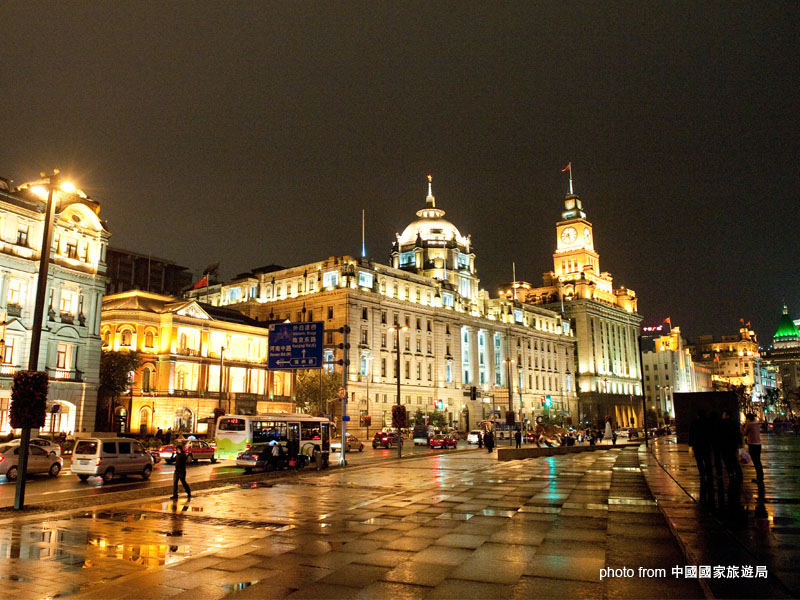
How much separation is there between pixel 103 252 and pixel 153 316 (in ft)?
38.9

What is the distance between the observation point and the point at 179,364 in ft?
A: 220

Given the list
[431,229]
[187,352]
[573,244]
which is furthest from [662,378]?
[187,352]

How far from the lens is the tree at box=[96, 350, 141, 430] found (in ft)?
189

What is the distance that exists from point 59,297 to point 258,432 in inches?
1001

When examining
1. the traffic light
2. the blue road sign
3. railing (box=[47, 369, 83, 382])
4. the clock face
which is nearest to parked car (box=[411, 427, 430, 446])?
the traffic light

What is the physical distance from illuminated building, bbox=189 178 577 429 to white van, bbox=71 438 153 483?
41.1m

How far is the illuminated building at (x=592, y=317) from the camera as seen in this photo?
14550 centimetres

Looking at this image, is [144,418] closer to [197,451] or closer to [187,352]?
[187,352]

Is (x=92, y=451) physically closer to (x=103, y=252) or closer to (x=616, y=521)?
(x=616, y=521)

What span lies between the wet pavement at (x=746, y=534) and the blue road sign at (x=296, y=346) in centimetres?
2169

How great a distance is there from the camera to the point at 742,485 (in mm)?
19281

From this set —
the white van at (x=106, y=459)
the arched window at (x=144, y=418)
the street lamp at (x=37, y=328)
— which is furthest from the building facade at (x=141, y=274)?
the street lamp at (x=37, y=328)

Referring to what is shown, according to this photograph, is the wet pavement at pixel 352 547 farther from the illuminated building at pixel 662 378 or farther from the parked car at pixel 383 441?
the illuminated building at pixel 662 378

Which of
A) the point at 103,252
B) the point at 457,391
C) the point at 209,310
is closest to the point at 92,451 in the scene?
the point at 103,252
